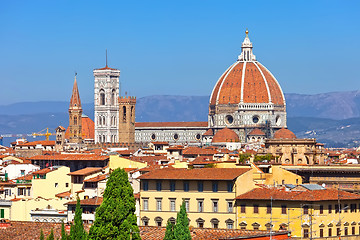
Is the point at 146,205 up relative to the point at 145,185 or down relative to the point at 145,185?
down

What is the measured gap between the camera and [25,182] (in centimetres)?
7056

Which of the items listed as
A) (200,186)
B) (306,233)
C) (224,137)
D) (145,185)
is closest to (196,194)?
(200,186)

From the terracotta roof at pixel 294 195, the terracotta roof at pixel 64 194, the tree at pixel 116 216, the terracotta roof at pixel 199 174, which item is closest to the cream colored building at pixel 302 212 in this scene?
the terracotta roof at pixel 294 195

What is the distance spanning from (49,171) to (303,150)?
41.4m

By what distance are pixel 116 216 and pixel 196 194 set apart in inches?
654

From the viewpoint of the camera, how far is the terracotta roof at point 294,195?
5310 centimetres

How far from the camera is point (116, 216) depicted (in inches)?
1624

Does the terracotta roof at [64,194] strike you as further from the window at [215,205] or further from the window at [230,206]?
the window at [230,206]

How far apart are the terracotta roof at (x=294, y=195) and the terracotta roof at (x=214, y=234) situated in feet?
24.4

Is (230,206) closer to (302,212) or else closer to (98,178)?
(302,212)

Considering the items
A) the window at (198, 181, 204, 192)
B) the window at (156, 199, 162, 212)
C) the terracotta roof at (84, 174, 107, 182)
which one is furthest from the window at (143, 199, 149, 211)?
the terracotta roof at (84, 174, 107, 182)

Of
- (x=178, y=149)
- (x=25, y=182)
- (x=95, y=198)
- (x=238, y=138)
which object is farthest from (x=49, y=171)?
(x=238, y=138)

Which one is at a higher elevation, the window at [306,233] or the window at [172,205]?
the window at [172,205]

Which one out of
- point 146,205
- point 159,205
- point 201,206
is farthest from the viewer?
point 146,205
